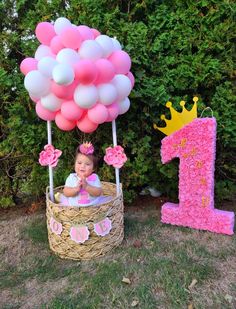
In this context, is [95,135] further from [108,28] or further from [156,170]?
[108,28]

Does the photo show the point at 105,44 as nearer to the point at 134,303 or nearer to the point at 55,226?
the point at 55,226

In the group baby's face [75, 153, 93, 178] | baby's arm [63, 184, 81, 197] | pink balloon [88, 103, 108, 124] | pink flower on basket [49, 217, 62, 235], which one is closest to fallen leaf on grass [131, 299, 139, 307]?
pink flower on basket [49, 217, 62, 235]

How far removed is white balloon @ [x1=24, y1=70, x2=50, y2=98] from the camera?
2.92m

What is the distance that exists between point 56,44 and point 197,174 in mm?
1828

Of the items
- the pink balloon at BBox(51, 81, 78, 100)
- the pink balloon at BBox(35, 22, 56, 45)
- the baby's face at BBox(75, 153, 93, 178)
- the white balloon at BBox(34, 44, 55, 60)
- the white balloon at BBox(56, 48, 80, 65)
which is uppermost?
the pink balloon at BBox(35, 22, 56, 45)

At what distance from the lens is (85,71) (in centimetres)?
287

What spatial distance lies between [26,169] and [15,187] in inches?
11.4

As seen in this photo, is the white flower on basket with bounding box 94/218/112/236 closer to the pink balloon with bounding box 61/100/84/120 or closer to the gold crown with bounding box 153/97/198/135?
the pink balloon with bounding box 61/100/84/120

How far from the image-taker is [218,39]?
386 centimetres

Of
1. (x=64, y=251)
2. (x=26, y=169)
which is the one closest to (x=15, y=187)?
(x=26, y=169)

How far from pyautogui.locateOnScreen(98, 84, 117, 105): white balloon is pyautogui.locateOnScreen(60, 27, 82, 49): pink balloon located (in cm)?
40

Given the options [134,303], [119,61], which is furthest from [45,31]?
[134,303]

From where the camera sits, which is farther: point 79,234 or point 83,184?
point 83,184

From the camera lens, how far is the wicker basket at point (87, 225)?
10.3 ft
